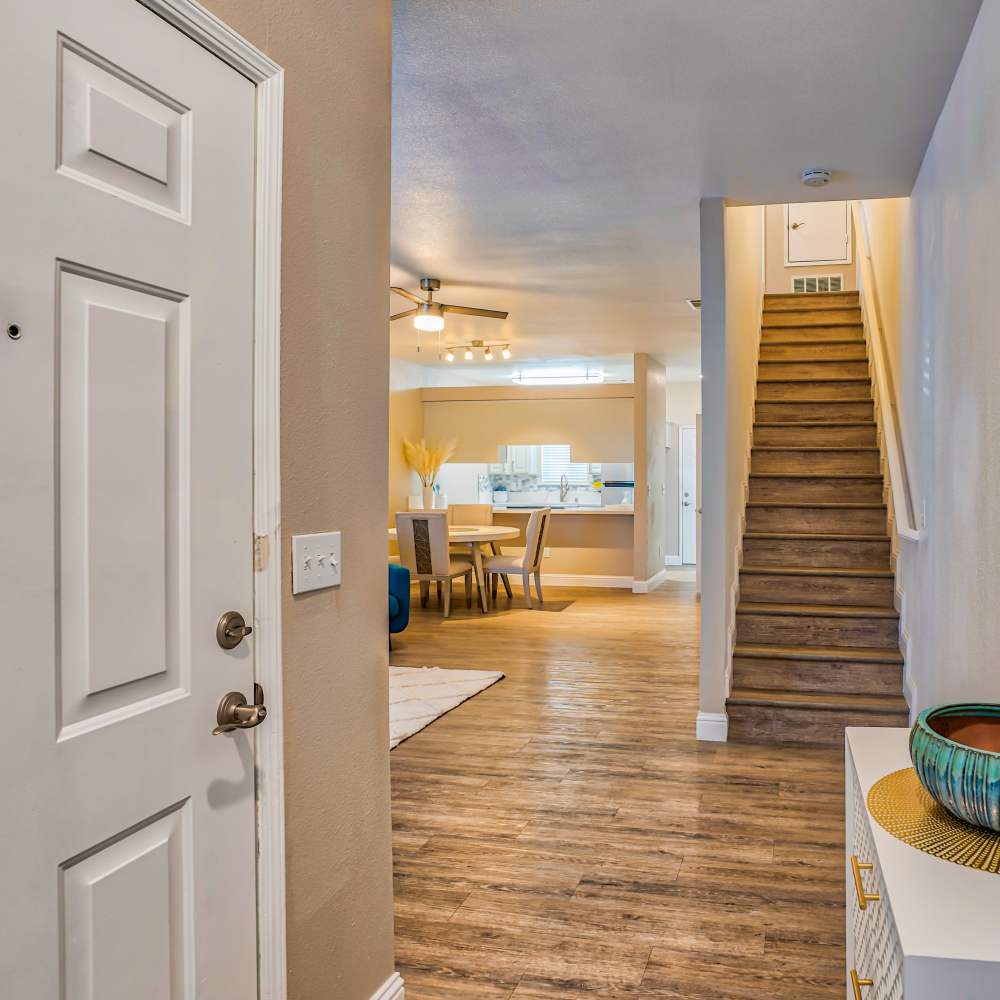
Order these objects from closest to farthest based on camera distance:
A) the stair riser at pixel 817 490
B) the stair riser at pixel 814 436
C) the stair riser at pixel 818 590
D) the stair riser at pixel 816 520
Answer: the stair riser at pixel 818 590 < the stair riser at pixel 816 520 < the stair riser at pixel 817 490 < the stair riser at pixel 814 436

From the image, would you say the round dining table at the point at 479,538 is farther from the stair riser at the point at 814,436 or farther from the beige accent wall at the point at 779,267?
the beige accent wall at the point at 779,267

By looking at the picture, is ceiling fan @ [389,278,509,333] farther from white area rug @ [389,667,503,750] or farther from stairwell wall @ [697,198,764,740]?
white area rug @ [389,667,503,750]

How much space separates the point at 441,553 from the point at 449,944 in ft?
18.9

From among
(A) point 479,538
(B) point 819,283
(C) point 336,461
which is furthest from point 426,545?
(C) point 336,461

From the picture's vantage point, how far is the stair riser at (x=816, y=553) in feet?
16.8

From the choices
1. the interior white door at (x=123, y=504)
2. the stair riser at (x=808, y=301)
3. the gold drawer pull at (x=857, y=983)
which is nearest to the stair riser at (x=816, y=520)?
the stair riser at (x=808, y=301)

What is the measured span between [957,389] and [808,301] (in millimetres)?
4728

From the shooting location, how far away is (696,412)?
12.7 meters

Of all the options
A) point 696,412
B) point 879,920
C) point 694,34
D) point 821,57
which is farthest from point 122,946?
point 696,412

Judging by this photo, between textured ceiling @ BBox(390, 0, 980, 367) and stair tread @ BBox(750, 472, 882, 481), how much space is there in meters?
1.40

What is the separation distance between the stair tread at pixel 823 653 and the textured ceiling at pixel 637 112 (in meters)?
2.19

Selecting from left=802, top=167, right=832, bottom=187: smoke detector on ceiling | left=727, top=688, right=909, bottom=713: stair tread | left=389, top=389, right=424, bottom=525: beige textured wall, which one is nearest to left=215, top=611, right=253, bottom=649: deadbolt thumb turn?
left=802, top=167, right=832, bottom=187: smoke detector on ceiling

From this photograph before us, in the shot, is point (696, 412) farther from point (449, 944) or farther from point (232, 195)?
point (232, 195)

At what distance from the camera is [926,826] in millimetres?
1392
